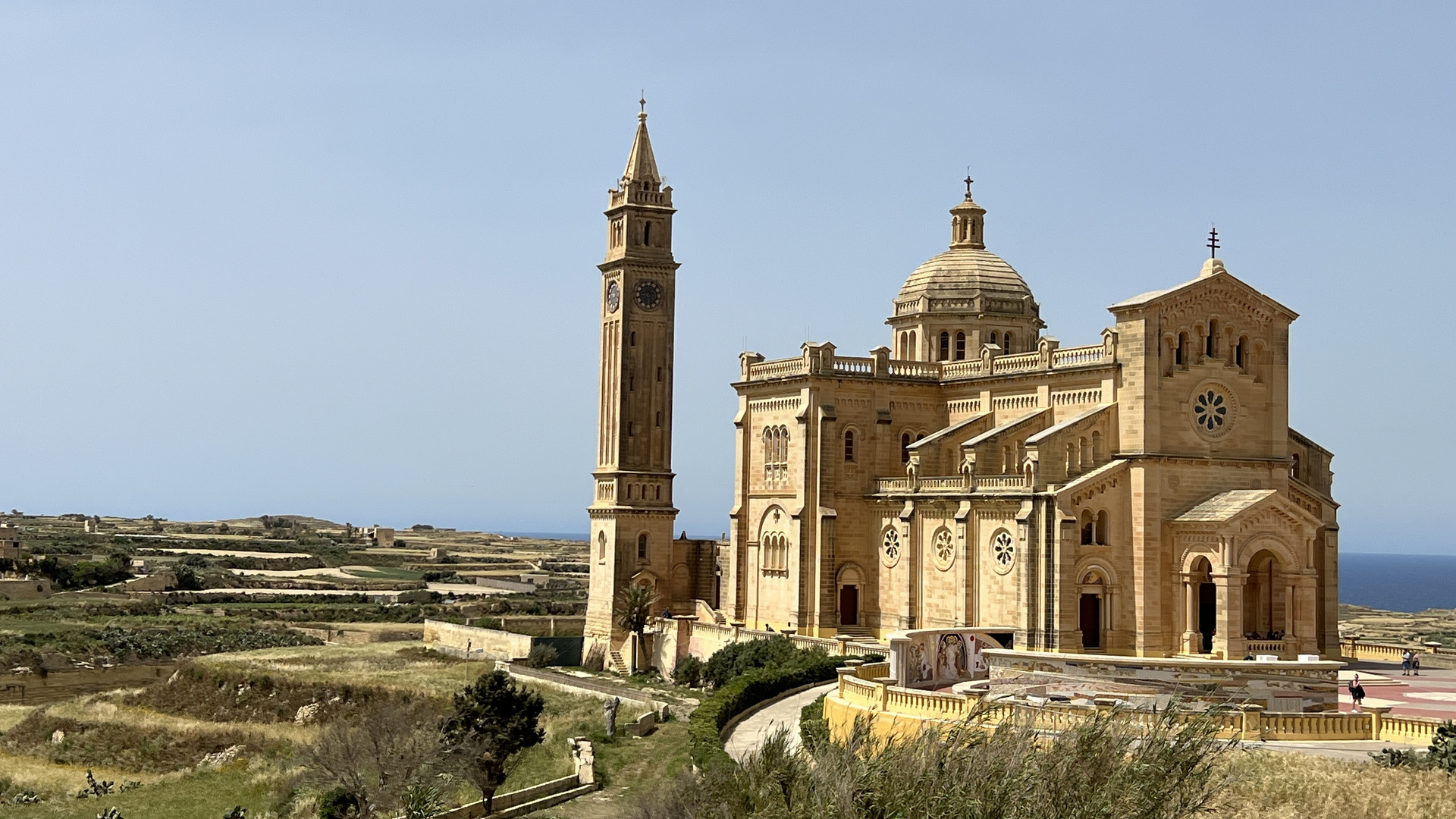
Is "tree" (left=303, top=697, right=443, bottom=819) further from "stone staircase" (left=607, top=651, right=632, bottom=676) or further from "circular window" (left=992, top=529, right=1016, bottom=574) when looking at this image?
"stone staircase" (left=607, top=651, right=632, bottom=676)

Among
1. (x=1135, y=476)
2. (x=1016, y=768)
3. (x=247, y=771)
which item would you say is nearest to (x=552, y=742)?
(x=247, y=771)

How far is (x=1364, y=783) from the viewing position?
86.0ft

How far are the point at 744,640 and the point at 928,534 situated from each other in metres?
7.02

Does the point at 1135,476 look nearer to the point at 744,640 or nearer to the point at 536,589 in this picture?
the point at 744,640

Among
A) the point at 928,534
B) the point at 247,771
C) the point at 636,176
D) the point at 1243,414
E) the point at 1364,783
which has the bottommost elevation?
the point at 247,771

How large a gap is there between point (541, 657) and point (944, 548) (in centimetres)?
1866

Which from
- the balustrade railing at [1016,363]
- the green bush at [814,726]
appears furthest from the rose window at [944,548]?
the green bush at [814,726]

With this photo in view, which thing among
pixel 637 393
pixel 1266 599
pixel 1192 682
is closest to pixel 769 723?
pixel 1192 682

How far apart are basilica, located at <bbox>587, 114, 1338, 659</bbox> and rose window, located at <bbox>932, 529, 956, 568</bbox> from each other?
0.33 ft

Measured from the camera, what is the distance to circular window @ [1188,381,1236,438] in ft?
156

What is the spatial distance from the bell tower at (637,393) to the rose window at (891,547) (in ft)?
34.4

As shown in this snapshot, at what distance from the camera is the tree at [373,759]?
35906 mm

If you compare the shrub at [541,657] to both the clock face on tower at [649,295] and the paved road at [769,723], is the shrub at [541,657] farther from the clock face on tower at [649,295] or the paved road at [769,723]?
the paved road at [769,723]

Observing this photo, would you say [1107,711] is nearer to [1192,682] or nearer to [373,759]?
[1192,682]
